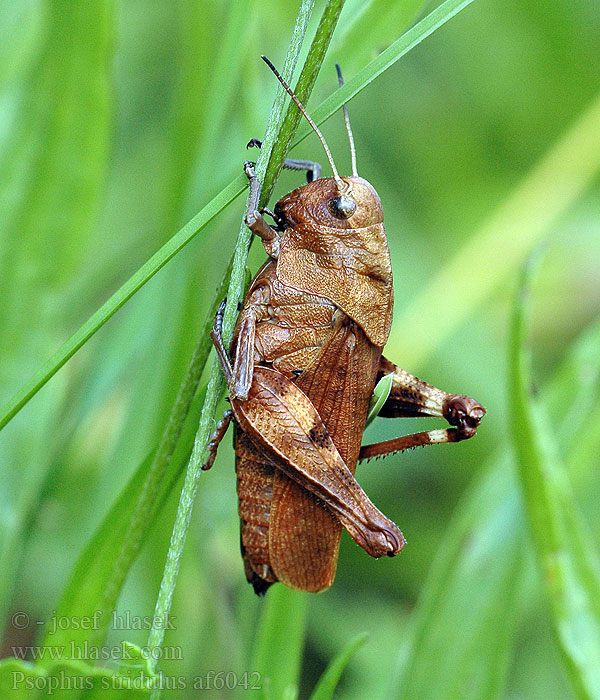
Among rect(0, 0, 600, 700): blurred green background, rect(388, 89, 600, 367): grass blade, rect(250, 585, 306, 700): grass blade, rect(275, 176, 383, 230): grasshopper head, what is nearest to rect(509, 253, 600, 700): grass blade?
rect(0, 0, 600, 700): blurred green background

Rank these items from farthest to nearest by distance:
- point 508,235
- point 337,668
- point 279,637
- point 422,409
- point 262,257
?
point 508,235 → point 262,257 → point 422,409 → point 279,637 → point 337,668

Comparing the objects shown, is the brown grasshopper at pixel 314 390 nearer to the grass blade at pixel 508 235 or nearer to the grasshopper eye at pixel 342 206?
the grasshopper eye at pixel 342 206

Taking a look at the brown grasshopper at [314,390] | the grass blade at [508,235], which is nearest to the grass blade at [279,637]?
the brown grasshopper at [314,390]

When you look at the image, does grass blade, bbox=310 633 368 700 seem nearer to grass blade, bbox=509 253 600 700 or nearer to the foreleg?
the foreleg

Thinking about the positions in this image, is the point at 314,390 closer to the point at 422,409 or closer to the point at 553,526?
the point at 422,409

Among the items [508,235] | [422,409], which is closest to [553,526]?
[422,409]

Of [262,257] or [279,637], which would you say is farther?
[262,257]

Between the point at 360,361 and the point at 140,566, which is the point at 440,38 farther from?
the point at 140,566
